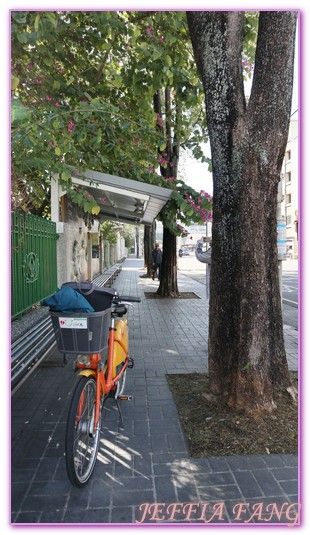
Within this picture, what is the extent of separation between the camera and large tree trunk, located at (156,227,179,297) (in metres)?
12.7

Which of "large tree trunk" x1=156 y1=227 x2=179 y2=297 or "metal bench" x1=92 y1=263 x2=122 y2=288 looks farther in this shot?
"large tree trunk" x1=156 y1=227 x2=179 y2=297

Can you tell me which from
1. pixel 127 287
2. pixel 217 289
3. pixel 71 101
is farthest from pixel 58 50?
pixel 127 287

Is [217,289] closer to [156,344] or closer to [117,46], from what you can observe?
[156,344]

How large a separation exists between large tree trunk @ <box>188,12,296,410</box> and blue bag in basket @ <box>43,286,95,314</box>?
1.50m

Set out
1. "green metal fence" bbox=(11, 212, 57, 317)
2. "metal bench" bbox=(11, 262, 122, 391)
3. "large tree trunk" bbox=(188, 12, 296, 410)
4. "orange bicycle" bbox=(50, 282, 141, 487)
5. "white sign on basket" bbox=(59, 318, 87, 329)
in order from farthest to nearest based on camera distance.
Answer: "green metal fence" bbox=(11, 212, 57, 317)
"metal bench" bbox=(11, 262, 122, 391)
"large tree trunk" bbox=(188, 12, 296, 410)
"white sign on basket" bbox=(59, 318, 87, 329)
"orange bicycle" bbox=(50, 282, 141, 487)

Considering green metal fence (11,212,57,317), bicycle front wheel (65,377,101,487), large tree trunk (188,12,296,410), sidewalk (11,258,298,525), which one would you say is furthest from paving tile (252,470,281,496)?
green metal fence (11,212,57,317)

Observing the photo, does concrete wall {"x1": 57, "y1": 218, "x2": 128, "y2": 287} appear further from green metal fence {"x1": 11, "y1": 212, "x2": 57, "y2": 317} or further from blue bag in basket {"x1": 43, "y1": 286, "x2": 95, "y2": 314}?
blue bag in basket {"x1": 43, "y1": 286, "x2": 95, "y2": 314}

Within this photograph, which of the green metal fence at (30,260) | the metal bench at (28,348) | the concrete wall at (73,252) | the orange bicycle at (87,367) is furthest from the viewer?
the concrete wall at (73,252)

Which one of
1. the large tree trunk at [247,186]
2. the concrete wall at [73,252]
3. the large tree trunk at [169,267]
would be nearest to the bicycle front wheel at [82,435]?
the large tree trunk at [247,186]

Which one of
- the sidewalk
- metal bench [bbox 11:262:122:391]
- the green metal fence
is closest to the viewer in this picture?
the sidewalk

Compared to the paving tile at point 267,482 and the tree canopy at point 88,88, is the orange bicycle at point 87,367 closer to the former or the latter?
the paving tile at point 267,482

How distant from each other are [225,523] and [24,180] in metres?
6.43

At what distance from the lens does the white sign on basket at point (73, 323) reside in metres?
2.80

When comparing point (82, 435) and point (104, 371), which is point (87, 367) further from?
point (82, 435)
